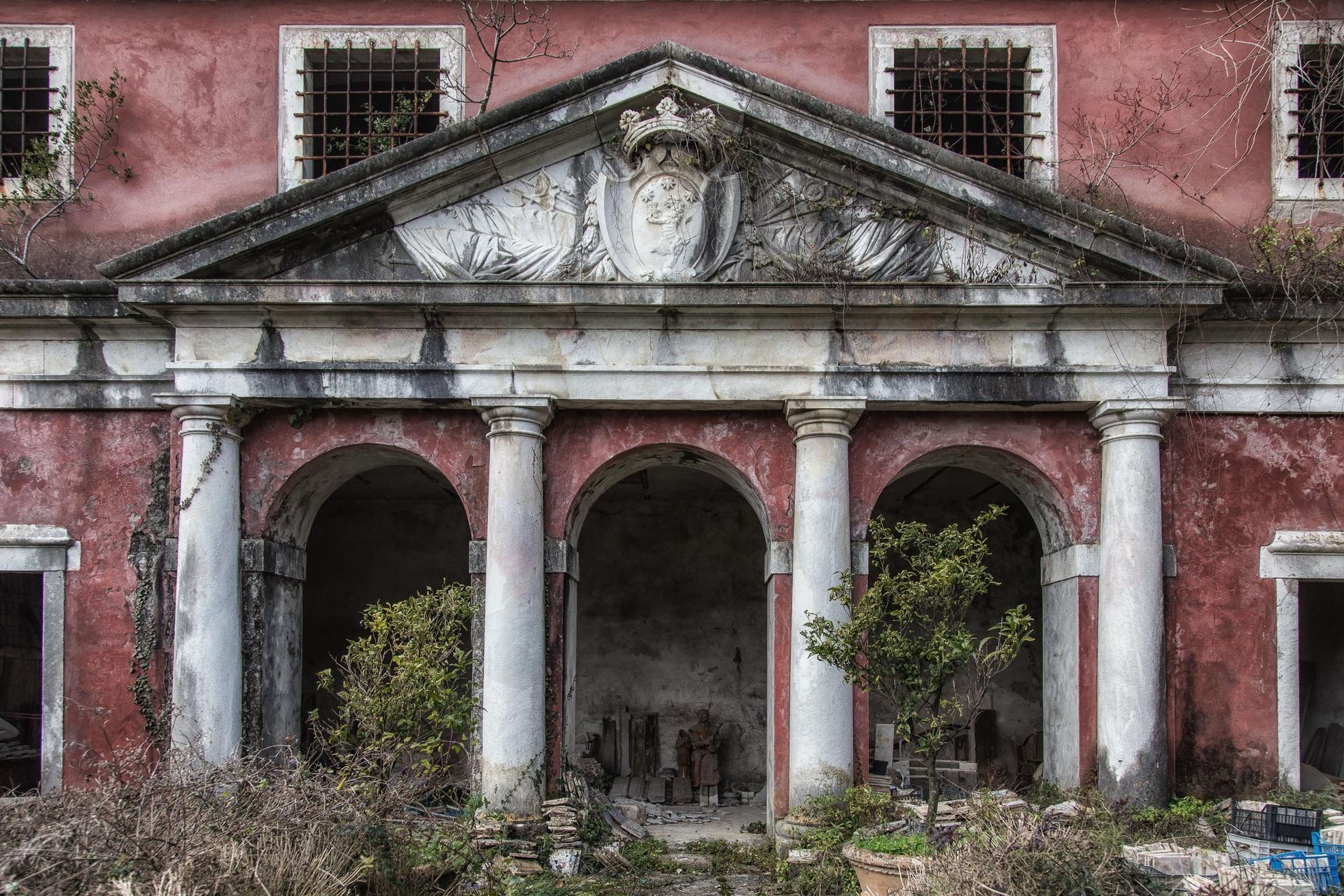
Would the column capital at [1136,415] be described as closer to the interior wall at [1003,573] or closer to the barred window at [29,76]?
the interior wall at [1003,573]

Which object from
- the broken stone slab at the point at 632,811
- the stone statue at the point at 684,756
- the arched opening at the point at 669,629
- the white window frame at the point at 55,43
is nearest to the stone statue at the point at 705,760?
the stone statue at the point at 684,756

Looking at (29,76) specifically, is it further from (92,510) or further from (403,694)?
(403,694)

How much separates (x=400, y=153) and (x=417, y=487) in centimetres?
609

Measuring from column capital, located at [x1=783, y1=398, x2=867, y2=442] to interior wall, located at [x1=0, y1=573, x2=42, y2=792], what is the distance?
9.72m

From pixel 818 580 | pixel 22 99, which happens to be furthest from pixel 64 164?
pixel 818 580

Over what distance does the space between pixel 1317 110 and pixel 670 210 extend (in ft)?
21.5

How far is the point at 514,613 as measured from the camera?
10.9m

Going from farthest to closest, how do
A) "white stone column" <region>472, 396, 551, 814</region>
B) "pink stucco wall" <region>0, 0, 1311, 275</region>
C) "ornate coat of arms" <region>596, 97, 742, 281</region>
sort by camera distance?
"pink stucco wall" <region>0, 0, 1311, 275</region> < "ornate coat of arms" <region>596, 97, 742, 281</region> < "white stone column" <region>472, 396, 551, 814</region>

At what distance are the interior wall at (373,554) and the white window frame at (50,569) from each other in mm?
5244

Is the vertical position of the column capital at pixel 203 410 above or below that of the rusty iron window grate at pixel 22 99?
below

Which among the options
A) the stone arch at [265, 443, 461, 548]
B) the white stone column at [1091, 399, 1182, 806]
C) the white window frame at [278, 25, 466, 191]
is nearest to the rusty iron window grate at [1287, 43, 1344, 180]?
the white stone column at [1091, 399, 1182, 806]

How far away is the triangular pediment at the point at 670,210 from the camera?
1090 centimetres

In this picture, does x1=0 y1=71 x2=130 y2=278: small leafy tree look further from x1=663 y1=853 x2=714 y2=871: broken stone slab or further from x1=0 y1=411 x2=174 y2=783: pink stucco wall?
x1=663 y1=853 x2=714 y2=871: broken stone slab

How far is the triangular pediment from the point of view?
429 inches
